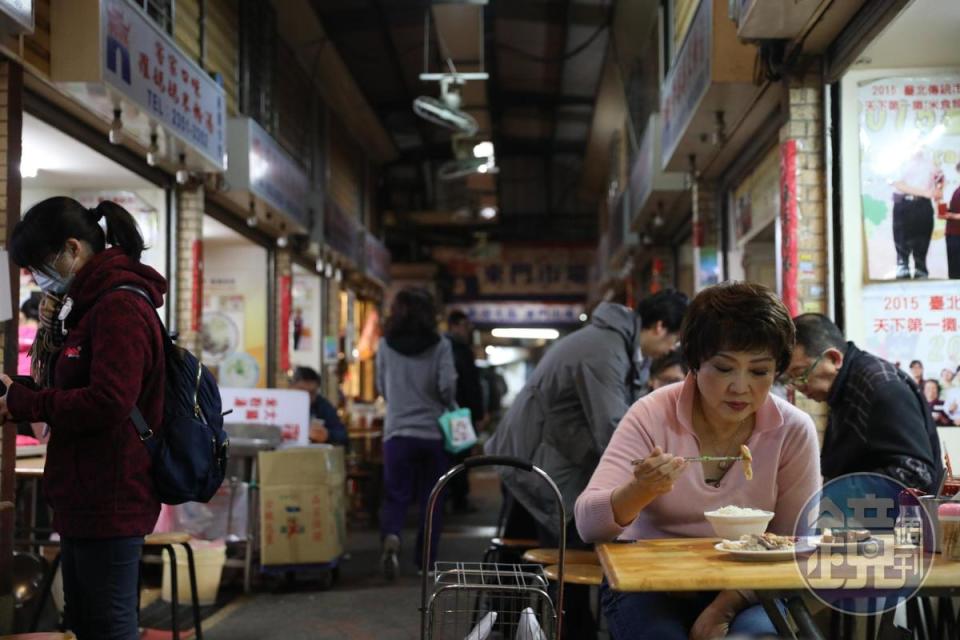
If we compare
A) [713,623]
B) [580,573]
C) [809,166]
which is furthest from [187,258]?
[713,623]

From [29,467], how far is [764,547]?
4793mm

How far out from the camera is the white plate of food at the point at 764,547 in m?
2.44

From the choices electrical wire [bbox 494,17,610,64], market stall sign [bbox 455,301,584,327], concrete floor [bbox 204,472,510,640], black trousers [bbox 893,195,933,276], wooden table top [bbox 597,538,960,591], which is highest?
electrical wire [bbox 494,17,610,64]

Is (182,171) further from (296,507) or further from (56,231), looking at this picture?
(56,231)

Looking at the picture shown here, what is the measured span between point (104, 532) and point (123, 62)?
3692 millimetres

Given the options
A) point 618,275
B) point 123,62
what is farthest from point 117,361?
point 618,275

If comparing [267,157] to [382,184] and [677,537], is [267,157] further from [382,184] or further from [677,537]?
[382,184]

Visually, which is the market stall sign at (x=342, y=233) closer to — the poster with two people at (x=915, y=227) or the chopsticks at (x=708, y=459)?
the poster with two people at (x=915, y=227)

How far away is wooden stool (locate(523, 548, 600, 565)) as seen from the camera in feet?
14.8

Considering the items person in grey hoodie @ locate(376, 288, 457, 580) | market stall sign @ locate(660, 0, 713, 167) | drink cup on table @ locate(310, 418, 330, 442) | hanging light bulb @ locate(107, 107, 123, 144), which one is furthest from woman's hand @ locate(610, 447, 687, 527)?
drink cup on table @ locate(310, 418, 330, 442)

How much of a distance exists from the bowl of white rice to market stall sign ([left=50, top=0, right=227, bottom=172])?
450 centimetres

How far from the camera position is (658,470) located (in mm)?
2584

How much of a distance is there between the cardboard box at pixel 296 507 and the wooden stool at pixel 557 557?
9.05 feet

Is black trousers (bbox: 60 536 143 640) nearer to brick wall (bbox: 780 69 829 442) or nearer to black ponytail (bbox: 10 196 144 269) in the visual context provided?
black ponytail (bbox: 10 196 144 269)
